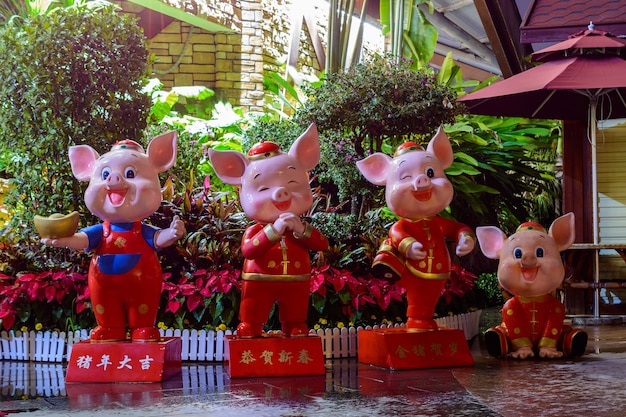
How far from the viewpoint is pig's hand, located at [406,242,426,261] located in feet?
16.2

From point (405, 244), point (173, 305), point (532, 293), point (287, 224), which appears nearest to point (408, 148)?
point (405, 244)

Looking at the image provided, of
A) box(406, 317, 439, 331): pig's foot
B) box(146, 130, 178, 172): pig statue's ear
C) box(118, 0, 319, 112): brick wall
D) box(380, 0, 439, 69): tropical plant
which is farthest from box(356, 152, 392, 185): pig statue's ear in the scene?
box(118, 0, 319, 112): brick wall

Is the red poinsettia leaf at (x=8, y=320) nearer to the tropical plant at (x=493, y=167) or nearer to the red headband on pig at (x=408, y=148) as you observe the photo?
the red headband on pig at (x=408, y=148)

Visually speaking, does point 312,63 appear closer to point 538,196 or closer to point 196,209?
point 538,196

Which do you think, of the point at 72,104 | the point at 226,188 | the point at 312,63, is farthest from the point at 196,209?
the point at 312,63

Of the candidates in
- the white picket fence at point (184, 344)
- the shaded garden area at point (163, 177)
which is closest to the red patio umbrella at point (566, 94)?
the shaded garden area at point (163, 177)

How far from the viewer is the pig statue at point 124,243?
15.6 feet

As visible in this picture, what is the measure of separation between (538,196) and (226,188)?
15.2 feet

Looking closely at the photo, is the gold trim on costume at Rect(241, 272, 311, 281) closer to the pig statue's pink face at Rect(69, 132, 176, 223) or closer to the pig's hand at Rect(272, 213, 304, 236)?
the pig's hand at Rect(272, 213, 304, 236)

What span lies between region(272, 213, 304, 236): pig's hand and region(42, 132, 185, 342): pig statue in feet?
1.84

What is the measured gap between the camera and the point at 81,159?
16.5 ft

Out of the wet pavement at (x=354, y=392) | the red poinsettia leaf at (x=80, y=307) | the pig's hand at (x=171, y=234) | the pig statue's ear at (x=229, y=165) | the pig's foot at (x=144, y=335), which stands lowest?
the wet pavement at (x=354, y=392)

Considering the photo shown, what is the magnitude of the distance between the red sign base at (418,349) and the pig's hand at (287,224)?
915 millimetres

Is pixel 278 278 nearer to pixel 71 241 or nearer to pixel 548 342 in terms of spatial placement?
pixel 71 241
